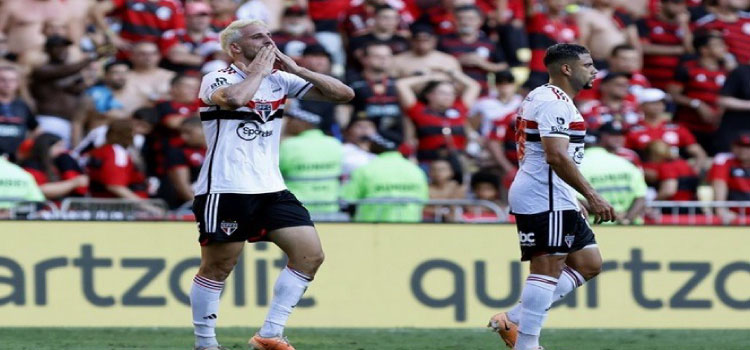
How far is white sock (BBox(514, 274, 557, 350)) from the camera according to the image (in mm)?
9234

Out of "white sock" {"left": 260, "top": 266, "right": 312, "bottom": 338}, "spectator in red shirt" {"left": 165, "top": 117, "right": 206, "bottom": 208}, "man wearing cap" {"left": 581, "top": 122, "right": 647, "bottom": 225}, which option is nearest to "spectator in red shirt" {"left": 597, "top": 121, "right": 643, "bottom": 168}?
"man wearing cap" {"left": 581, "top": 122, "right": 647, "bottom": 225}

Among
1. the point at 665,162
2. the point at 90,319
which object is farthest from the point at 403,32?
the point at 90,319

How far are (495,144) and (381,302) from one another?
11.0ft


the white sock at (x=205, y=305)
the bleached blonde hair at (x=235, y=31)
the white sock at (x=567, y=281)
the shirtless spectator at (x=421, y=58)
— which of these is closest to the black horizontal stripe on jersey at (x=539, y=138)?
the white sock at (x=567, y=281)

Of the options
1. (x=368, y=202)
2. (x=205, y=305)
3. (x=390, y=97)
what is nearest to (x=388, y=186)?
(x=368, y=202)

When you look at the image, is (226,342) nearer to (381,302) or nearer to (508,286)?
(381,302)

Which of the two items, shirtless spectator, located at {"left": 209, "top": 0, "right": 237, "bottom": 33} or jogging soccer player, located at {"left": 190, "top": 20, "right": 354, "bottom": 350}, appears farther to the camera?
shirtless spectator, located at {"left": 209, "top": 0, "right": 237, "bottom": 33}

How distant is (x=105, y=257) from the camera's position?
12891mm

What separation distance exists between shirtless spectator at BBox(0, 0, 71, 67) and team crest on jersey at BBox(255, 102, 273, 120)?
25.2ft

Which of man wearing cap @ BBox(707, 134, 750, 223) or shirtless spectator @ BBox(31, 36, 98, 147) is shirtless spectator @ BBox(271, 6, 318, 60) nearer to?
shirtless spectator @ BBox(31, 36, 98, 147)

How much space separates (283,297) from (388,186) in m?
4.43

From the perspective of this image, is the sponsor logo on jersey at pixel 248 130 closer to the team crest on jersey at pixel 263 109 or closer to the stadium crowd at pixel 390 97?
the team crest on jersey at pixel 263 109

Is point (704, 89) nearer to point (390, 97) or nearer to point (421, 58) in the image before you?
point (421, 58)

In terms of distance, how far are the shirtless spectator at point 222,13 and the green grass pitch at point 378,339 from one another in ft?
18.2
